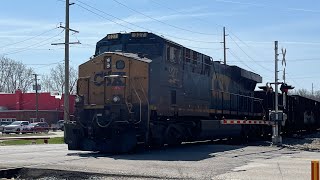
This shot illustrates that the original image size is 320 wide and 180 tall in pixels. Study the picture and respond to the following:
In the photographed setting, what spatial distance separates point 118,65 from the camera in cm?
1734

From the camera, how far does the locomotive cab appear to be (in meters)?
16.4

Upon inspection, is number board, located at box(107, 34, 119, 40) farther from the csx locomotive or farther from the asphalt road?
the asphalt road

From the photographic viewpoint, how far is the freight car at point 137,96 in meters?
16.6

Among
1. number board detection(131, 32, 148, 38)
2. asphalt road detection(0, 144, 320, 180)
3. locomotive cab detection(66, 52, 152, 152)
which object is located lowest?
asphalt road detection(0, 144, 320, 180)

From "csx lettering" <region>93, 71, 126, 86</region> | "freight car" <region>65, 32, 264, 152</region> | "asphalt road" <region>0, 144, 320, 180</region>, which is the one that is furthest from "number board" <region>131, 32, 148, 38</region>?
"asphalt road" <region>0, 144, 320, 180</region>

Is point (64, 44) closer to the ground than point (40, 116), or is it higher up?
higher up

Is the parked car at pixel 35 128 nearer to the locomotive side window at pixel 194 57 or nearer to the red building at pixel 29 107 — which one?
the red building at pixel 29 107

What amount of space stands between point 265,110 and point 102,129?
1709cm

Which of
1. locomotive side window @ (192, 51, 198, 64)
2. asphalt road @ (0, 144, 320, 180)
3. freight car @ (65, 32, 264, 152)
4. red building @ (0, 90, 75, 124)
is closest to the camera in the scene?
asphalt road @ (0, 144, 320, 180)

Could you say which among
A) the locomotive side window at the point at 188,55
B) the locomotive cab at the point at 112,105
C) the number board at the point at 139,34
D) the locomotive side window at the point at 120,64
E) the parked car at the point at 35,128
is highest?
the number board at the point at 139,34

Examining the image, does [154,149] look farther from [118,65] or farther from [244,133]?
[244,133]

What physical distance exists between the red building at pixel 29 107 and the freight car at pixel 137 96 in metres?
61.6

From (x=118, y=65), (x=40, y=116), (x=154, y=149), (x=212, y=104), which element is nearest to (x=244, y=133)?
(x=212, y=104)

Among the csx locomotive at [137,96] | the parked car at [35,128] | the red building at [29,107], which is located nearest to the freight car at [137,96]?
the csx locomotive at [137,96]
